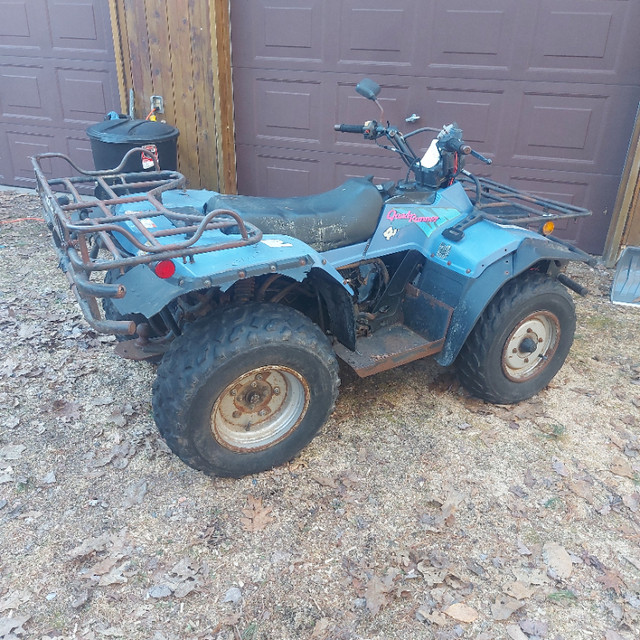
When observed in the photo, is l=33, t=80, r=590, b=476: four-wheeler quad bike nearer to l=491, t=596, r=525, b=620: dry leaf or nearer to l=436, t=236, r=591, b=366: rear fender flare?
l=436, t=236, r=591, b=366: rear fender flare

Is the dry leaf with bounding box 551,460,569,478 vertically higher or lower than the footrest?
lower

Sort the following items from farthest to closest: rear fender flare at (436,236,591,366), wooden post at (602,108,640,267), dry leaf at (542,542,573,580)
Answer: wooden post at (602,108,640,267), rear fender flare at (436,236,591,366), dry leaf at (542,542,573,580)

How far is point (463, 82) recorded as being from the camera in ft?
19.5

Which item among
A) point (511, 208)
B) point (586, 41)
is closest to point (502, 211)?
point (511, 208)

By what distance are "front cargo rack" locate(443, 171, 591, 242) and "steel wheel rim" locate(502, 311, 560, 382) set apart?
57cm

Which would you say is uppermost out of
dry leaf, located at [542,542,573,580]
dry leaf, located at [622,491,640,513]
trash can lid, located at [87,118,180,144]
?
trash can lid, located at [87,118,180,144]

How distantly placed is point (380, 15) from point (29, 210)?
480 centimetres

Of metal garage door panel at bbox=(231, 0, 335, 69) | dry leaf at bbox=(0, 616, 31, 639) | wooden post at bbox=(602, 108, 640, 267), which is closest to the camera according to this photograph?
dry leaf at bbox=(0, 616, 31, 639)

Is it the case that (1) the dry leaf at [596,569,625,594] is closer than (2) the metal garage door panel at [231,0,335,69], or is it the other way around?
(1) the dry leaf at [596,569,625,594]

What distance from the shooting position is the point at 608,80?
556 cm

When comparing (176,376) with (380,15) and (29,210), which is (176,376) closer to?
(380,15)

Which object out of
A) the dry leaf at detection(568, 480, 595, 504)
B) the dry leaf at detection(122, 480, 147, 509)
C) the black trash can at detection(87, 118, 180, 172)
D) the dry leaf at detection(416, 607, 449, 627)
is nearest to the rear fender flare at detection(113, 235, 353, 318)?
the dry leaf at detection(122, 480, 147, 509)

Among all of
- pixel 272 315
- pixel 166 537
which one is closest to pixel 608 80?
pixel 272 315

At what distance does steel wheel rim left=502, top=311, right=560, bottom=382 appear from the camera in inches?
145
